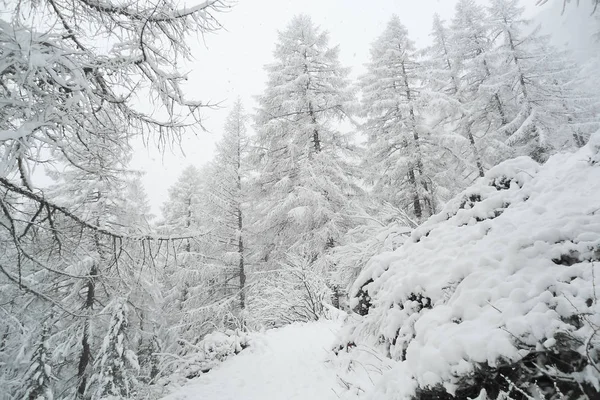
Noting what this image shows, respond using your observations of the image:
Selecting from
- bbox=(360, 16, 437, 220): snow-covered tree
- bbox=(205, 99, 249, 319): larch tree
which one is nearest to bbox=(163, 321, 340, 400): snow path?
bbox=(205, 99, 249, 319): larch tree

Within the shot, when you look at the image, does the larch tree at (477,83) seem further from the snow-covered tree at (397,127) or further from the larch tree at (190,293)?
the larch tree at (190,293)

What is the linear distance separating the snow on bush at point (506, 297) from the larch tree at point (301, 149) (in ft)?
23.0

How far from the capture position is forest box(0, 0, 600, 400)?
6.26 feet

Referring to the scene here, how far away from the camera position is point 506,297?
6.14 feet

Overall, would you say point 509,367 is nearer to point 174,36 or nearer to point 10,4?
point 174,36

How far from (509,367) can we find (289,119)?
35.3ft

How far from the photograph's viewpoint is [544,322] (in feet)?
5.18

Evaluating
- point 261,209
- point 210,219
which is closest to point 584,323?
point 261,209

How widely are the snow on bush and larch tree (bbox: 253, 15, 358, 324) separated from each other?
23.0ft

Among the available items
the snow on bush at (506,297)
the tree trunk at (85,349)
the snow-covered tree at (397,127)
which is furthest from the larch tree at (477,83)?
the tree trunk at (85,349)

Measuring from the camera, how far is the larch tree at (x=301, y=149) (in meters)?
10.2

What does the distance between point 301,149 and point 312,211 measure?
2689 millimetres

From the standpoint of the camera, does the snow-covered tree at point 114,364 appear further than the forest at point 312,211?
Yes

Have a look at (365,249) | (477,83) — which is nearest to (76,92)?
(365,249)
